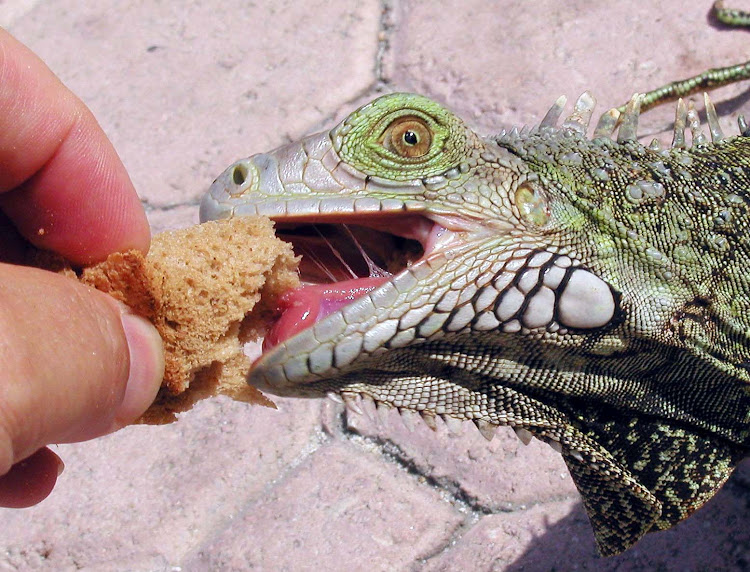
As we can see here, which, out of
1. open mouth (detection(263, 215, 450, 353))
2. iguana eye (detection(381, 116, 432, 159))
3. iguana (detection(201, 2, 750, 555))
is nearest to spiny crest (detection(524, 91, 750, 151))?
iguana (detection(201, 2, 750, 555))

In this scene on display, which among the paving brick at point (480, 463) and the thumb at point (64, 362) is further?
the paving brick at point (480, 463)

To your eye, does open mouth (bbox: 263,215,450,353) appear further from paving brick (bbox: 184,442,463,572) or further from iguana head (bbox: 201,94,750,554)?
paving brick (bbox: 184,442,463,572)

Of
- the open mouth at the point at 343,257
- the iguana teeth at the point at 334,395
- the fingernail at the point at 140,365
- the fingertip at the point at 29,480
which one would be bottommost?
the fingertip at the point at 29,480

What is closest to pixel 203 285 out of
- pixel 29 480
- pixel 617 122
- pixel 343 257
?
pixel 343 257

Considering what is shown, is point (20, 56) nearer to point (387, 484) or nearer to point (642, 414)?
point (642, 414)

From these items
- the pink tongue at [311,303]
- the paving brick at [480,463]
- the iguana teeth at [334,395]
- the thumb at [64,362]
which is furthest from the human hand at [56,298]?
the paving brick at [480,463]

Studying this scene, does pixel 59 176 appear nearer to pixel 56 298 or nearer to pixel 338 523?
pixel 56 298

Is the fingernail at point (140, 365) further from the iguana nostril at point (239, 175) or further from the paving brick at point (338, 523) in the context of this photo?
the paving brick at point (338, 523)

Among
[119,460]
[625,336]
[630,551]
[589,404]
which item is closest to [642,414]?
[589,404]
